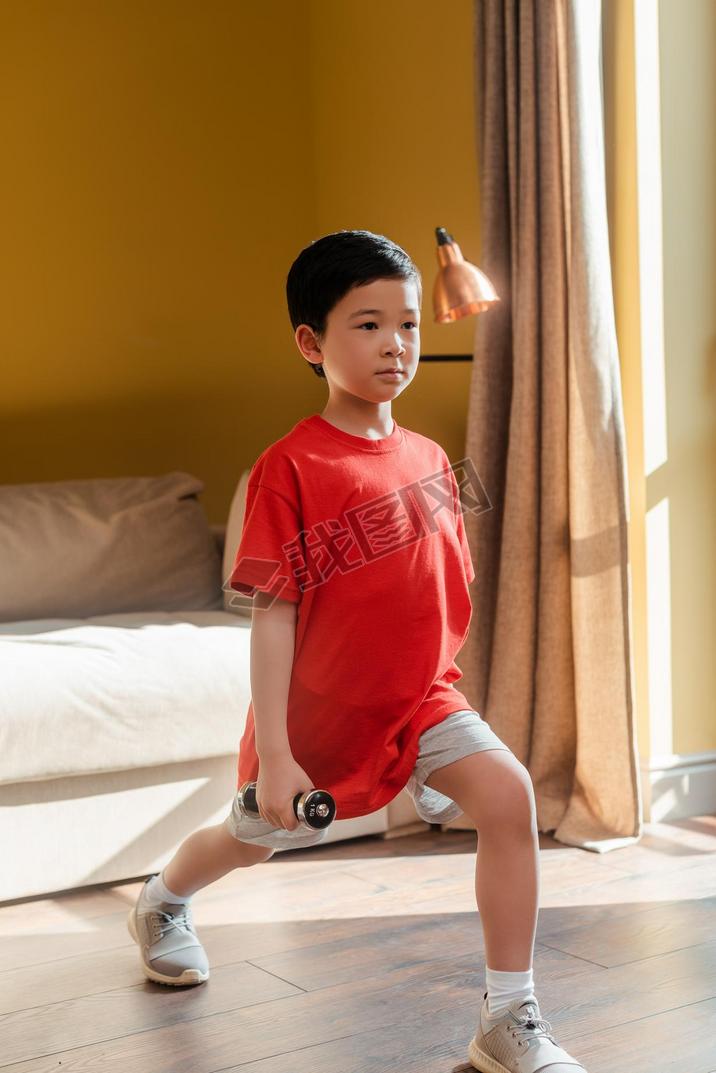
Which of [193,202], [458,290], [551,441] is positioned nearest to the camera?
[458,290]

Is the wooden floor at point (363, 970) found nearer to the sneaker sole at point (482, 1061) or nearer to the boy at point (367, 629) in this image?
the sneaker sole at point (482, 1061)

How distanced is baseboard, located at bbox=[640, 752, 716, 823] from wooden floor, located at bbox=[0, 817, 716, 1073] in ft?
0.54

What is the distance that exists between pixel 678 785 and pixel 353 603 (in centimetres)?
138

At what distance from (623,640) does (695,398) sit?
0.56 m

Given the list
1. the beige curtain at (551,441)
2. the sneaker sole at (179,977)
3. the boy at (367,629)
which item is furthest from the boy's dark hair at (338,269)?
the beige curtain at (551,441)

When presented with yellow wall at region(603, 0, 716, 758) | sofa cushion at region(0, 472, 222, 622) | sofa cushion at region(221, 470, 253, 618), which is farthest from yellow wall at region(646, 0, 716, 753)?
sofa cushion at region(0, 472, 222, 622)

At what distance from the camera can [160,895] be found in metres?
1.83

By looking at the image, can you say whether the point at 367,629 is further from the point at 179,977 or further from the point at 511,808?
the point at 179,977

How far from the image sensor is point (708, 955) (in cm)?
181

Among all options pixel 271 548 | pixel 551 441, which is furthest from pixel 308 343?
pixel 551 441

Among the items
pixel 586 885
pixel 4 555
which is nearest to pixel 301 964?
pixel 586 885

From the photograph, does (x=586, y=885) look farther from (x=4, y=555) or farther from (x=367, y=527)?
(x=4, y=555)

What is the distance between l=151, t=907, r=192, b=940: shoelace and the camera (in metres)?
1.82

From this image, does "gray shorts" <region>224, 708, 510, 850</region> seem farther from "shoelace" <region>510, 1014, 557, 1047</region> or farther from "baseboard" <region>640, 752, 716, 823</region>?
"baseboard" <region>640, 752, 716, 823</region>
